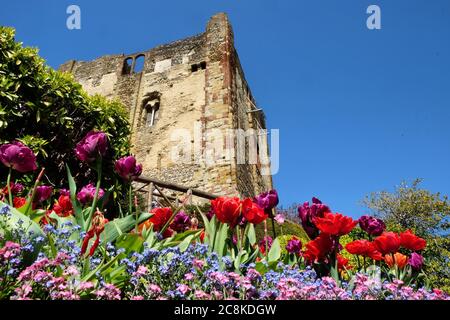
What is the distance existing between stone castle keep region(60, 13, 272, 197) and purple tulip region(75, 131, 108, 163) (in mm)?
9578

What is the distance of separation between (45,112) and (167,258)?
3.42m

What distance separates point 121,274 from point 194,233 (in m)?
0.67

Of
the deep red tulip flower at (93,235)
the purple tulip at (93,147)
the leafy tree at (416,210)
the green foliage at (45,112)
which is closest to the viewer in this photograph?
the deep red tulip flower at (93,235)

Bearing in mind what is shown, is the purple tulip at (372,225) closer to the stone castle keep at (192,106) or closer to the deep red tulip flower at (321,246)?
the deep red tulip flower at (321,246)

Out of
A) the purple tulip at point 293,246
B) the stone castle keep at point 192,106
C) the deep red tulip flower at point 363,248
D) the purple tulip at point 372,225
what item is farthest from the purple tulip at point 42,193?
the stone castle keep at point 192,106

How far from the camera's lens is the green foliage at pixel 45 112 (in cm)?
401

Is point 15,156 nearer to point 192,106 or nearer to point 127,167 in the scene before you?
point 127,167

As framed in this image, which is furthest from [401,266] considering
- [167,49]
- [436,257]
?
[167,49]

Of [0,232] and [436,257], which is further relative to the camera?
[436,257]

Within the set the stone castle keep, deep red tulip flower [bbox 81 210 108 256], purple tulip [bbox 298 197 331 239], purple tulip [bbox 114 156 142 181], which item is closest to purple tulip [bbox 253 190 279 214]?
purple tulip [bbox 298 197 331 239]

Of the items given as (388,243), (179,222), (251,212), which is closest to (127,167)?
(179,222)

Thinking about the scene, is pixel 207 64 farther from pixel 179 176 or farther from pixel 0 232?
pixel 0 232

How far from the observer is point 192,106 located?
47.8 feet

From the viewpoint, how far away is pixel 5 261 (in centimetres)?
125
